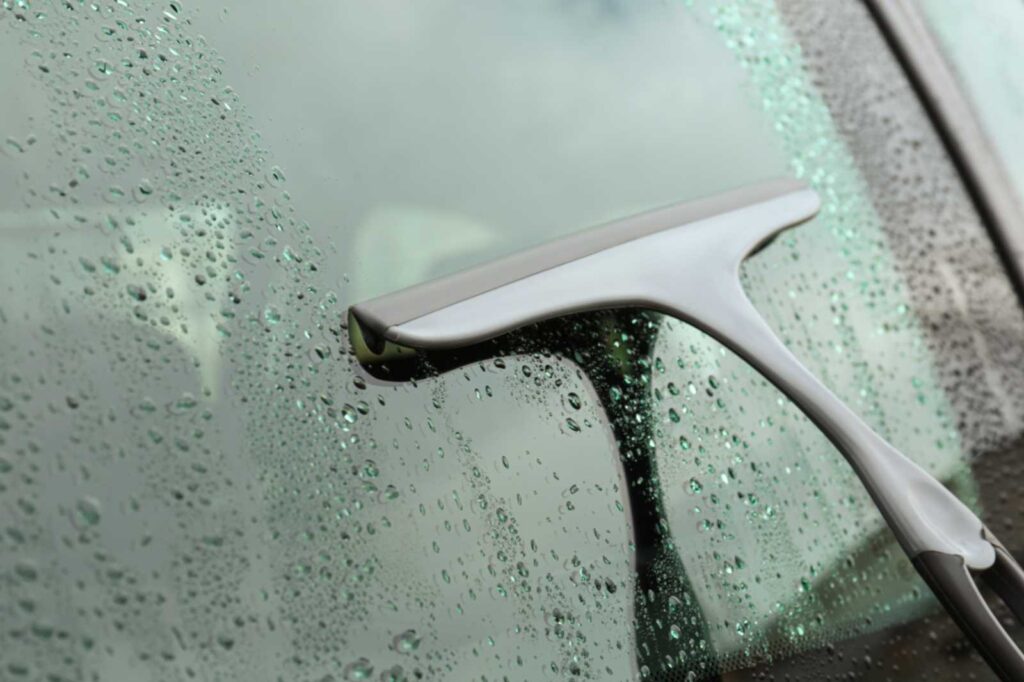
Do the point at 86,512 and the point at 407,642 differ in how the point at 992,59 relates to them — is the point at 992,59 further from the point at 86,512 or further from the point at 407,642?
the point at 86,512

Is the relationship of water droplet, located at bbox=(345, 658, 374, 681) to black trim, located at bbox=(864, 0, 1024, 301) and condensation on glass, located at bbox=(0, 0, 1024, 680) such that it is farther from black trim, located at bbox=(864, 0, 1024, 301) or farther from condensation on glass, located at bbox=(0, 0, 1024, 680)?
black trim, located at bbox=(864, 0, 1024, 301)

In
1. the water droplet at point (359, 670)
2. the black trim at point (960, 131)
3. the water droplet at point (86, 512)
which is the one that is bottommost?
the water droplet at point (359, 670)

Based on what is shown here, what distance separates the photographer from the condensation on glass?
672 mm

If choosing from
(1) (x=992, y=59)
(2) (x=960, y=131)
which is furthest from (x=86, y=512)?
(1) (x=992, y=59)

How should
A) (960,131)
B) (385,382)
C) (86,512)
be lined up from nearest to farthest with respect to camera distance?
1. (86,512)
2. (385,382)
3. (960,131)

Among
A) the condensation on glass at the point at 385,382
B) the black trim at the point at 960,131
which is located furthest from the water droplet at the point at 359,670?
the black trim at the point at 960,131

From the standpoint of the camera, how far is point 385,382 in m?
0.80

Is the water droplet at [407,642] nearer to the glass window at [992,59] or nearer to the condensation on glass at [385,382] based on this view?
the condensation on glass at [385,382]

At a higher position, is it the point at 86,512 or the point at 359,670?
the point at 86,512

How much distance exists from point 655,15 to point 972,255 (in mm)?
476

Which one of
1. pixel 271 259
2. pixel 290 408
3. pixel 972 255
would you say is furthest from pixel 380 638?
pixel 972 255

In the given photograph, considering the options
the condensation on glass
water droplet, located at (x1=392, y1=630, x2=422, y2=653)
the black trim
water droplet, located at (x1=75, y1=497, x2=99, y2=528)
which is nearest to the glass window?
the black trim

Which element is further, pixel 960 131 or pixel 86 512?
pixel 960 131

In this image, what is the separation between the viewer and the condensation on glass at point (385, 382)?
0.67 m
